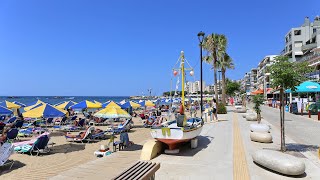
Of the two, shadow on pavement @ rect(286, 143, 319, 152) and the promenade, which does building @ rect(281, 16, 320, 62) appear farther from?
the promenade

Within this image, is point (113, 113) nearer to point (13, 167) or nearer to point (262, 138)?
point (13, 167)

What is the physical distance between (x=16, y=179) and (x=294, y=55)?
7516 centimetres

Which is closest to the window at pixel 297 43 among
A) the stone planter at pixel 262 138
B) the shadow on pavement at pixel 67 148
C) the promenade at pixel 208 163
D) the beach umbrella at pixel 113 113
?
the promenade at pixel 208 163

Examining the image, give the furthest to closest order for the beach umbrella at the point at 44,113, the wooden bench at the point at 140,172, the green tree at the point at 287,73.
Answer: the beach umbrella at the point at 44,113 < the green tree at the point at 287,73 < the wooden bench at the point at 140,172

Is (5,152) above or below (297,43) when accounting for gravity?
below

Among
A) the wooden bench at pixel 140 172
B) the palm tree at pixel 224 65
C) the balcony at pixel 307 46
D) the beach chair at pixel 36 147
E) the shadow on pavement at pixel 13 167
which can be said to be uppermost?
the balcony at pixel 307 46

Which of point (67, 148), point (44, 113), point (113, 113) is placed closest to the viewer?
point (67, 148)

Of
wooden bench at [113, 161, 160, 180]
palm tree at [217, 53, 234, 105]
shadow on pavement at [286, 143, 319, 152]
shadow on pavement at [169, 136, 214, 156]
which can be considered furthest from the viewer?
palm tree at [217, 53, 234, 105]

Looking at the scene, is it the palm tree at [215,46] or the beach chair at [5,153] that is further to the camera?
the palm tree at [215,46]

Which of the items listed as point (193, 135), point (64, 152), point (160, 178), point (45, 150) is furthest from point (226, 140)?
point (45, 150)

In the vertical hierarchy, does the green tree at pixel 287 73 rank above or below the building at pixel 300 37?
below

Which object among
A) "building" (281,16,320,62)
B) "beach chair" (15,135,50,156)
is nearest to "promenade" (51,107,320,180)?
"beach chair" (15,135,50,156)

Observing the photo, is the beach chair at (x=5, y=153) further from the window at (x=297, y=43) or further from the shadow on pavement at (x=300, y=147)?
the window at (x=297, y=43)

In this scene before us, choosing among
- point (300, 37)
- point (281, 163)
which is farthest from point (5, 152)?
point (300, 37)
